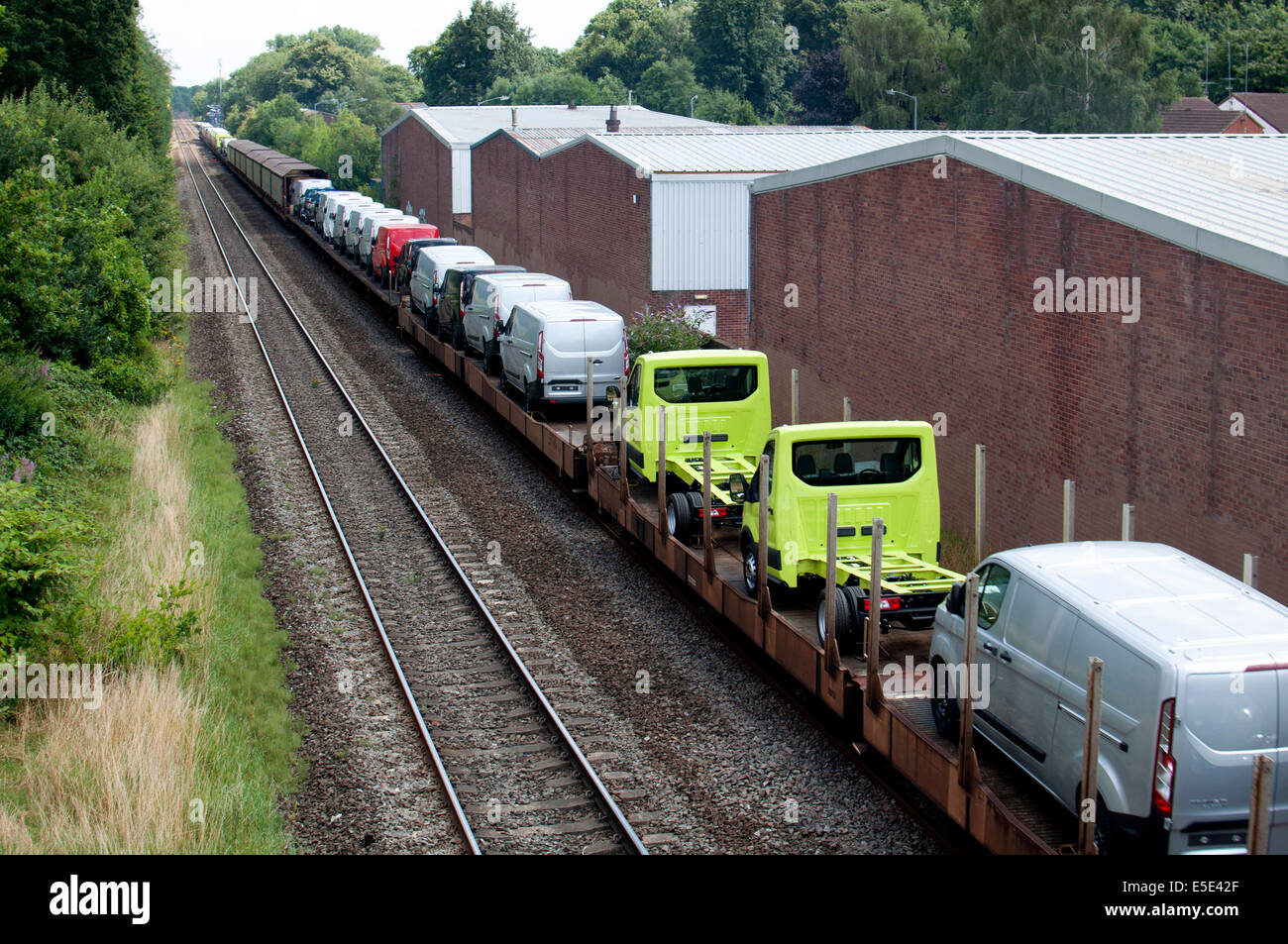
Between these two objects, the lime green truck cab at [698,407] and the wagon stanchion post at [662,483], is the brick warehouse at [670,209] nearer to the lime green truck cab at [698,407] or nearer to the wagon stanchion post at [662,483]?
the lime green truck cab at [698,407]

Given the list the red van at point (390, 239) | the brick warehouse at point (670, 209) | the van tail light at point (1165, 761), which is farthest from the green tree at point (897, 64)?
the van tail light at point (1165, 761)

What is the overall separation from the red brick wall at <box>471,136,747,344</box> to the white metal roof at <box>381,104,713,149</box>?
5537mm

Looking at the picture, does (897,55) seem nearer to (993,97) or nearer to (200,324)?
(993,97)

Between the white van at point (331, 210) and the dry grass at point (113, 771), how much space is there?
39.2 meters

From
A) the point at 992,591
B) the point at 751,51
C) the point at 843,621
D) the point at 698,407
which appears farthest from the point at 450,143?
the point at 751,51

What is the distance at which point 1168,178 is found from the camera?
51.4ft

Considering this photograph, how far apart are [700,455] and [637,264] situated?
15413 millimetres

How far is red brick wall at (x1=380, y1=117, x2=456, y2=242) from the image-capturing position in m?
55.7

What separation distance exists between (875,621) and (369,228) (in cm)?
3463

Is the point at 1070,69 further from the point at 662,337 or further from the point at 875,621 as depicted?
the point at 875,621

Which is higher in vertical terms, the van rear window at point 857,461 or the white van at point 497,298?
the white van at point 497,298

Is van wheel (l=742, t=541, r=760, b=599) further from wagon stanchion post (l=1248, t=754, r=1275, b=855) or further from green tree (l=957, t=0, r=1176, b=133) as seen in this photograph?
green tree (l=957, t=0, r=1176, b=133)

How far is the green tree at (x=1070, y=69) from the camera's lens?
62.3m

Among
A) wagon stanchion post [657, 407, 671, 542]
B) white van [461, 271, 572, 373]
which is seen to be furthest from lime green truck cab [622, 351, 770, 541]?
white van [461, 271, 572, 373]
